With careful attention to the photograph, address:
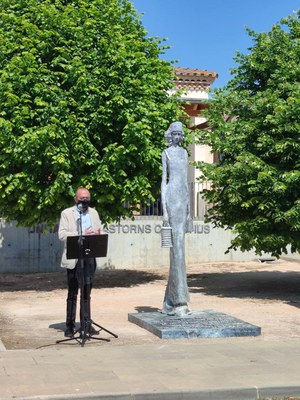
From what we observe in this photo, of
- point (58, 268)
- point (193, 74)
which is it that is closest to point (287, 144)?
point (58, 268)

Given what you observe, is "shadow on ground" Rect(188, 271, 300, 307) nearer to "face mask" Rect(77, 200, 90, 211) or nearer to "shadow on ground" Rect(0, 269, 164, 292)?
"shadow on ground" Rect(0, 269, 164, 292)

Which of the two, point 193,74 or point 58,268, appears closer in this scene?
point 58,268

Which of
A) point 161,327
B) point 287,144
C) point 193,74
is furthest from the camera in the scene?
point 193,74

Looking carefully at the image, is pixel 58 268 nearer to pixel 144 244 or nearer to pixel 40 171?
pixel 144 244

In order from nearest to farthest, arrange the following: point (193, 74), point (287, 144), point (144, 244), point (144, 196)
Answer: point (287, 144)
point (144, 196)
point (144, 244)
point (193, 74)

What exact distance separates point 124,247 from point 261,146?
334 inches

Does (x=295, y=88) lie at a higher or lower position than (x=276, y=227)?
higher

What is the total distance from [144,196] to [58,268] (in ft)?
19.7

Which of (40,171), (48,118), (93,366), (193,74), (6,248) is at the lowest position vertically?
(93,366)

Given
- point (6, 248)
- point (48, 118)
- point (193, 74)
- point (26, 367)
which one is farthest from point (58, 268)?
point (26, 367)

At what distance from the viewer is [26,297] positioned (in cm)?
1495

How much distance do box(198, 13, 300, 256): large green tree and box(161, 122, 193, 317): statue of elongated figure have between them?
3.29 m

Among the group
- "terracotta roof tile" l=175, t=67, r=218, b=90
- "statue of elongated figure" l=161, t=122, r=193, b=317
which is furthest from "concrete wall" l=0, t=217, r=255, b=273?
"statue of elongated figure" l=161, t=122, r=193, b=317

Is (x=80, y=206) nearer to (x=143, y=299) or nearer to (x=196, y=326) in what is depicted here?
(x=196, y=326)
